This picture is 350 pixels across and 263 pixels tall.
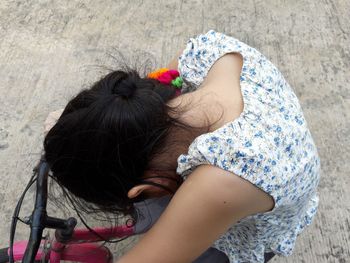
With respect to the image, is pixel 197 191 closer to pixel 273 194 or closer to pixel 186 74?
pixel 273 194

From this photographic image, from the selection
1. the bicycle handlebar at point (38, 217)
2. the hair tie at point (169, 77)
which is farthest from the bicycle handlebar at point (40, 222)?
the hair tie at point (169, 77)

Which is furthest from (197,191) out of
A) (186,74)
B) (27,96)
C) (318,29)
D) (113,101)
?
(318,29)

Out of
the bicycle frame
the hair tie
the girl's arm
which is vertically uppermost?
the hair tie

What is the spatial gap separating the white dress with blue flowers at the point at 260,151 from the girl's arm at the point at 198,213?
0.08 feet

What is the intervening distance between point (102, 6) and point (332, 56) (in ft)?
3.84

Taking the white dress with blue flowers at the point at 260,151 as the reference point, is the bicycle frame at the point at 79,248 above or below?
below

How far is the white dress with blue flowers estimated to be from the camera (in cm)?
89

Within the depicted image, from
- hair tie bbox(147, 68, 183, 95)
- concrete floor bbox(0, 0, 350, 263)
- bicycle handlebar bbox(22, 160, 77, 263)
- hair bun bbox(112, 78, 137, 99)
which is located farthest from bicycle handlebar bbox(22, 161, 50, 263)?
concrete floor bbox(0, 0, 350, 263)

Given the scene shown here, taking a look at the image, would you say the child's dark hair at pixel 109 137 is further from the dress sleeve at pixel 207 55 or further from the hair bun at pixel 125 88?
the dress sleeve at pixel 207 55

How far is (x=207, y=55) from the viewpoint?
1139mm

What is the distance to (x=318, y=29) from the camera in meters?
2.24

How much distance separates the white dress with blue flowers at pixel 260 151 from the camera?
35.2 inches

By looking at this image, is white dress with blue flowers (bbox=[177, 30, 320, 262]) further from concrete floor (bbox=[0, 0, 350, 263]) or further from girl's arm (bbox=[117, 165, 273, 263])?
concrete floor (bbox=[0, 0, 350, 263])

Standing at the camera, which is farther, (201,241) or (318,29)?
(318,29)
